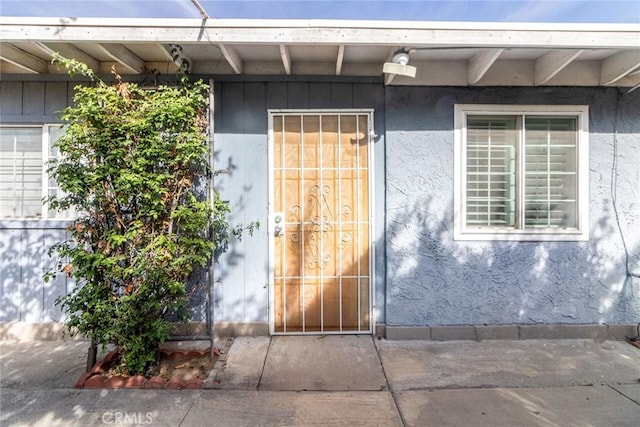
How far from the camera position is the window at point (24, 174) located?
3.46 meters

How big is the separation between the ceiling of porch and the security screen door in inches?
23.3

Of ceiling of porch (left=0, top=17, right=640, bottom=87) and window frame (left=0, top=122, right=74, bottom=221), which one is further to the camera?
window frame (left=0, top=122, right=74, bottom=221)

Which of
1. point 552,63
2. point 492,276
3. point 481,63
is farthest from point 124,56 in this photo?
point 492,276

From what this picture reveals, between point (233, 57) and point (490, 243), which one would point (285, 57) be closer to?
point (233, 57)

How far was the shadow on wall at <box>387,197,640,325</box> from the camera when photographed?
3400mm

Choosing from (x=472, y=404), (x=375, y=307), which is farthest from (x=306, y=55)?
(x=472, y=404)

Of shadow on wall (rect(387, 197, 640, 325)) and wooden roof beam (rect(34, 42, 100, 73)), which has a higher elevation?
wooden roof beam (rect(34, 42, 100, 73))

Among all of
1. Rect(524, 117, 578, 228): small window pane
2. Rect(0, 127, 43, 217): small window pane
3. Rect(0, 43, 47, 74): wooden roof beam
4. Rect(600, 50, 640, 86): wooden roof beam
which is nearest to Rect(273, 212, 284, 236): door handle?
Rect(0, 127, 43, 217): small window pane

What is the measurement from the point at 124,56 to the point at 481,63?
3.28m

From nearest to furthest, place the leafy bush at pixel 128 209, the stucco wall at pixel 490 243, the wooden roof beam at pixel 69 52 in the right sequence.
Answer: the leafy bush at pixel 128 209 < the wooden roof beam at pixel 69 52 < the stucco wall at pixel 490 243

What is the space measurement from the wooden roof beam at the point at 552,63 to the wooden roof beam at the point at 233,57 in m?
2.91

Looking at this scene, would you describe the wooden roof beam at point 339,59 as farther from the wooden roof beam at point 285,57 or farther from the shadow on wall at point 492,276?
the shadow on wall at point 492,276

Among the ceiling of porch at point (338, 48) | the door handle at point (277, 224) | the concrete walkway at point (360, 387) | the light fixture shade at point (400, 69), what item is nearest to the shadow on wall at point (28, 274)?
the concrete walkway at point (360, 387)

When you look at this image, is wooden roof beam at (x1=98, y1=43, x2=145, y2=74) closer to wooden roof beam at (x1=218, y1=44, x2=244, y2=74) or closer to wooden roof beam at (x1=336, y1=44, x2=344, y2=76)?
wooden roof beam at (x1=218, y1=44, x2=244, y2=74)
